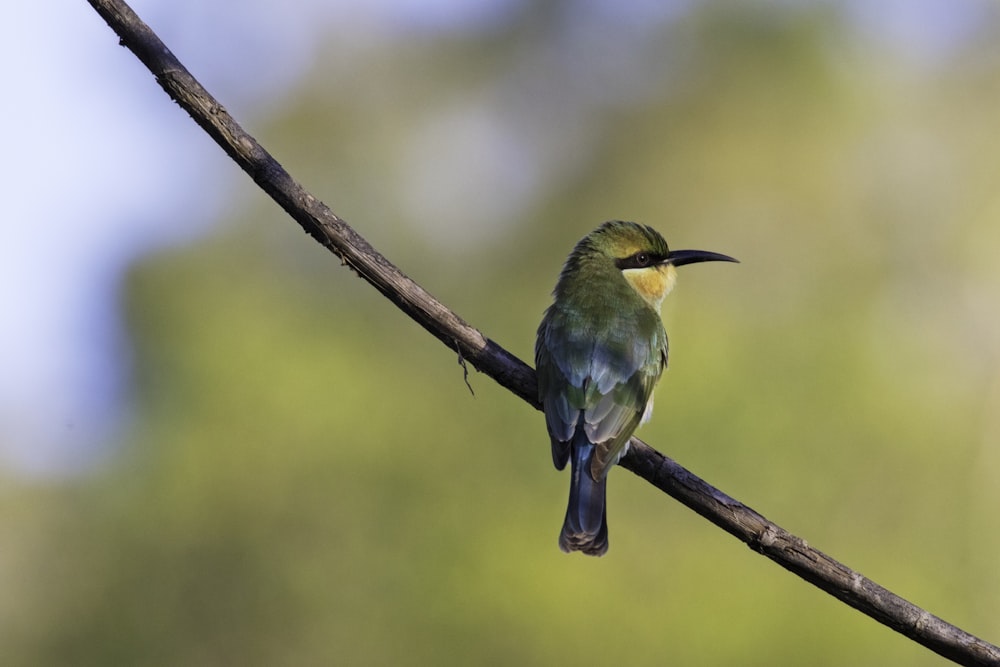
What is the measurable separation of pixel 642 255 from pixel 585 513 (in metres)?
1.22

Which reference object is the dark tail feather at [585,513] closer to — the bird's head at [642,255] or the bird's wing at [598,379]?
the bird's wing at [598,379]

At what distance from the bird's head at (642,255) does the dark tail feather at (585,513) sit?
975 mm

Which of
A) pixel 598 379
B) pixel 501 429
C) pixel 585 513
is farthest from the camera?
pixel 501 429

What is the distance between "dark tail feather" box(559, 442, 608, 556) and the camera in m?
3.35

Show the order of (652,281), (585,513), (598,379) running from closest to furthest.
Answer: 1. (585,513)
2. (598,379)
3. (652,281)

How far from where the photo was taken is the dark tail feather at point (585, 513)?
11.0 ft

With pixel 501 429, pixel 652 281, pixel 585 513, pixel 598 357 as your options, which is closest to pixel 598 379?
pixel 598 357

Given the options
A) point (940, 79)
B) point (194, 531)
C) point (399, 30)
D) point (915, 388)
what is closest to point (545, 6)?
point (399, 30)

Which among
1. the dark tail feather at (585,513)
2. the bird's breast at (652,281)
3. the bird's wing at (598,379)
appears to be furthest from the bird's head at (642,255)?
the dark tail feather at (585,513)

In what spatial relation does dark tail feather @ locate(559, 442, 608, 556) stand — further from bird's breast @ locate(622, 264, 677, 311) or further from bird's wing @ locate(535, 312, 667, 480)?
bird's breast @ locate(622, 264, 677, 311)

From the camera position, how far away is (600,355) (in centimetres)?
370

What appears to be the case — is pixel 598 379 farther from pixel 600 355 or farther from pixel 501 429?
pixel 501 429

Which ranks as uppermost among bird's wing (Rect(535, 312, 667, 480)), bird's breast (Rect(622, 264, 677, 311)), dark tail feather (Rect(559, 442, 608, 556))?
bird's breast (Rect(622, 264, 677, 311))

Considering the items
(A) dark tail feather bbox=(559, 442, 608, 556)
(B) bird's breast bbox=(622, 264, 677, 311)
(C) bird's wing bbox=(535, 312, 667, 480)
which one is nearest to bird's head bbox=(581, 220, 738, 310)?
(B) bird's breast bbox=(622, 264, 677, 311)
